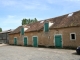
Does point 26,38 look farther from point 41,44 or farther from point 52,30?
point 52,30

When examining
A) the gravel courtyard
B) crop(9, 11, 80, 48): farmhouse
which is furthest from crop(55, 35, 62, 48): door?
the gravel courtyard

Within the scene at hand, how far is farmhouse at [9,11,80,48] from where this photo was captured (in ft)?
76.4

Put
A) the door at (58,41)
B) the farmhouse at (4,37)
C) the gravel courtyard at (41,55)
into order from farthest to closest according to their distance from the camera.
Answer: the farmhouse at (4,37) < the door at (58,41) < the gravel courtyard at (41,55)

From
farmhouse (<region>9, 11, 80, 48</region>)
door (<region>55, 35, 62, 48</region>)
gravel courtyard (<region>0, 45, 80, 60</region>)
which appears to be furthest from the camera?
door (<region>55, 35, 62, 48</region>)

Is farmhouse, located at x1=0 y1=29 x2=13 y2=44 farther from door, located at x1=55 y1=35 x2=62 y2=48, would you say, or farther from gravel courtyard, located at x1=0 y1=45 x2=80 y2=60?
gravel courtyard, located at x1=0 y1=45 x2=80 y2=60


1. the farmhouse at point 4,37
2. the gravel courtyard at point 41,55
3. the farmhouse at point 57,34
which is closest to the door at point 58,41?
the farmhouse at point 57,34

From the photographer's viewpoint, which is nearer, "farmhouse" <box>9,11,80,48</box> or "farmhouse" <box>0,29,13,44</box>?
"farmhouse" <box>9,11,80,48</box>

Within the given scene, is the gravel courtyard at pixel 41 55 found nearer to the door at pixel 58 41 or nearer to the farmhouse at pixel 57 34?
the farmhouse at pixel 57 34

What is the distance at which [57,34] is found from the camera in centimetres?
2592

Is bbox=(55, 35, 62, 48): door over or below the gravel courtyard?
over

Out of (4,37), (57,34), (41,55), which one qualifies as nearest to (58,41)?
(57,34)

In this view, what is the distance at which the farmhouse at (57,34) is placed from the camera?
23.3 meters

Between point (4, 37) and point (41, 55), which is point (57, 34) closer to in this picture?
point (41, 55)

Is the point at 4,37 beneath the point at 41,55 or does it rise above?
above
